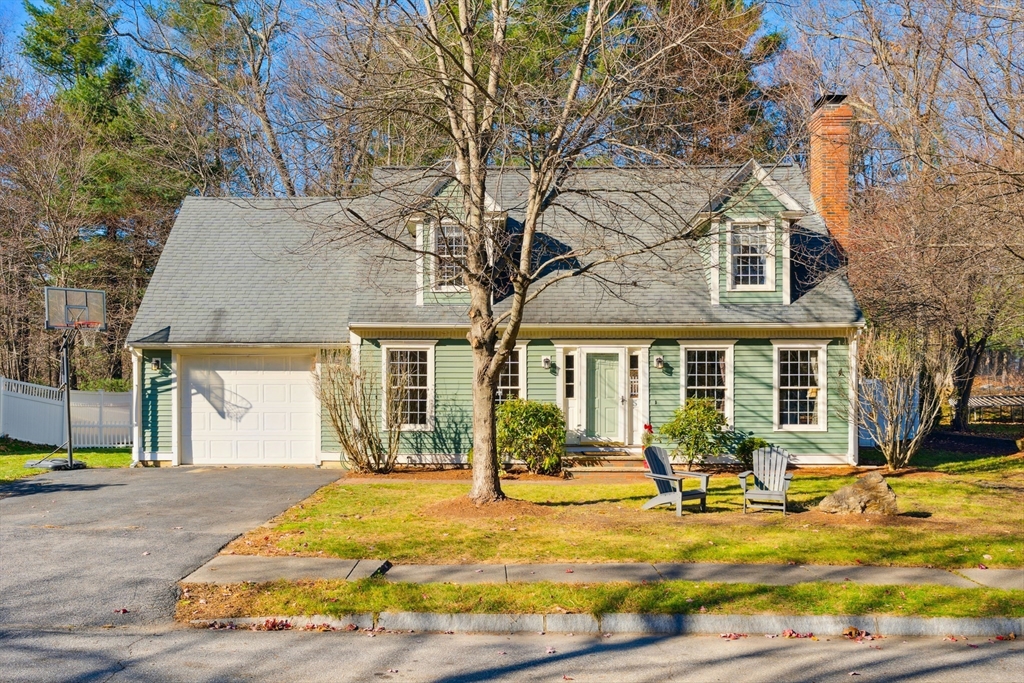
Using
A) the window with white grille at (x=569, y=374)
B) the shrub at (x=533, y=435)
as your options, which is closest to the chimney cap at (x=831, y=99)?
the window with white grille at (x=569, y=374)

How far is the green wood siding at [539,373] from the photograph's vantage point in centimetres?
1864

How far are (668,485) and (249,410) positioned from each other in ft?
33.4

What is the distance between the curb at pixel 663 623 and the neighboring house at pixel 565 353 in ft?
35.3

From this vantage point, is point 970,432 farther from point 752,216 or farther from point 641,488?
point 641,488

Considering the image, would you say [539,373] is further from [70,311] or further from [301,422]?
[70,311]

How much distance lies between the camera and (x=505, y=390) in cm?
1883

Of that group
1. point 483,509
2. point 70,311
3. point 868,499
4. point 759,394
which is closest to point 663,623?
point 483,509

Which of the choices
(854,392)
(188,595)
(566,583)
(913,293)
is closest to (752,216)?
(854,392)

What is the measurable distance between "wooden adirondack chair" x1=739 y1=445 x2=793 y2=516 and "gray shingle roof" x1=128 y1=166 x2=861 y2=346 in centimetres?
518

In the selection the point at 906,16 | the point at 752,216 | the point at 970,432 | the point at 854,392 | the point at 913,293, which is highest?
the point at 906,16

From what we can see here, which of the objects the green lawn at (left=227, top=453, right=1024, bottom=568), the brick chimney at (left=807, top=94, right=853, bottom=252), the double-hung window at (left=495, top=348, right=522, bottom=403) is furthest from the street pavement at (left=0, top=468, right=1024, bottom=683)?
the brick chimney at (left=807, top=94, right=853, bottom=252)

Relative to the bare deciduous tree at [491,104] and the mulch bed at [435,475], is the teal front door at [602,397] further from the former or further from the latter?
the bare deciduous tree at [491,104]

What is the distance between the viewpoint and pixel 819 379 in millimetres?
18531

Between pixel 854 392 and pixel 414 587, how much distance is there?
1276cm
